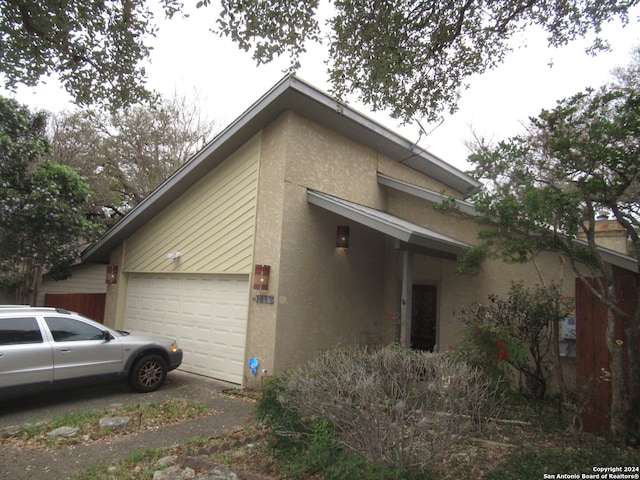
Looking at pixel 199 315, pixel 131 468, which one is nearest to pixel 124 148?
pixel 199 315

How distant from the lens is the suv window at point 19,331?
22.1 feet

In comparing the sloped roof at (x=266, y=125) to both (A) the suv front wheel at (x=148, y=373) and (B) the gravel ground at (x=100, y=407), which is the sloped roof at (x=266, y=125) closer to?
(A) the suv front wheel at (x=148, y=373)

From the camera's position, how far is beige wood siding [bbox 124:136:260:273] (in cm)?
912

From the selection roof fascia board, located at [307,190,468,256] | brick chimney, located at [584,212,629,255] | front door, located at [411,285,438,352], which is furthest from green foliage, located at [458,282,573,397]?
brick chimney, located at [584,212,629,255]

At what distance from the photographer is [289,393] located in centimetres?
446

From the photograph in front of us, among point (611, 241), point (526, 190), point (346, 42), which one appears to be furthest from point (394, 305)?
point (611, 241)

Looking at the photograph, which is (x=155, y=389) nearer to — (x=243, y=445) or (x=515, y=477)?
(x=243, y=445)

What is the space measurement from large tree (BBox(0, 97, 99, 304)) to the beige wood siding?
2113 mm

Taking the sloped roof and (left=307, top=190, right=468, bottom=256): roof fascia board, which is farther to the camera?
the sloped roof

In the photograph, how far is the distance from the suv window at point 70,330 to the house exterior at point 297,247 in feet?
8.34

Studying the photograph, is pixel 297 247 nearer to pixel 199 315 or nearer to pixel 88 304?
pixel 199 315

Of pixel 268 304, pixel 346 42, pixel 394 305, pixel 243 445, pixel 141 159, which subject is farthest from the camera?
pixel 141 159

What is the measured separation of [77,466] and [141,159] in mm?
16919

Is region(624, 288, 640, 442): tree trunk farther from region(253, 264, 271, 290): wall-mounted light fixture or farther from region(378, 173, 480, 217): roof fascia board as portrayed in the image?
region(253, 264, 271, 290): wall-mounted light fixture
